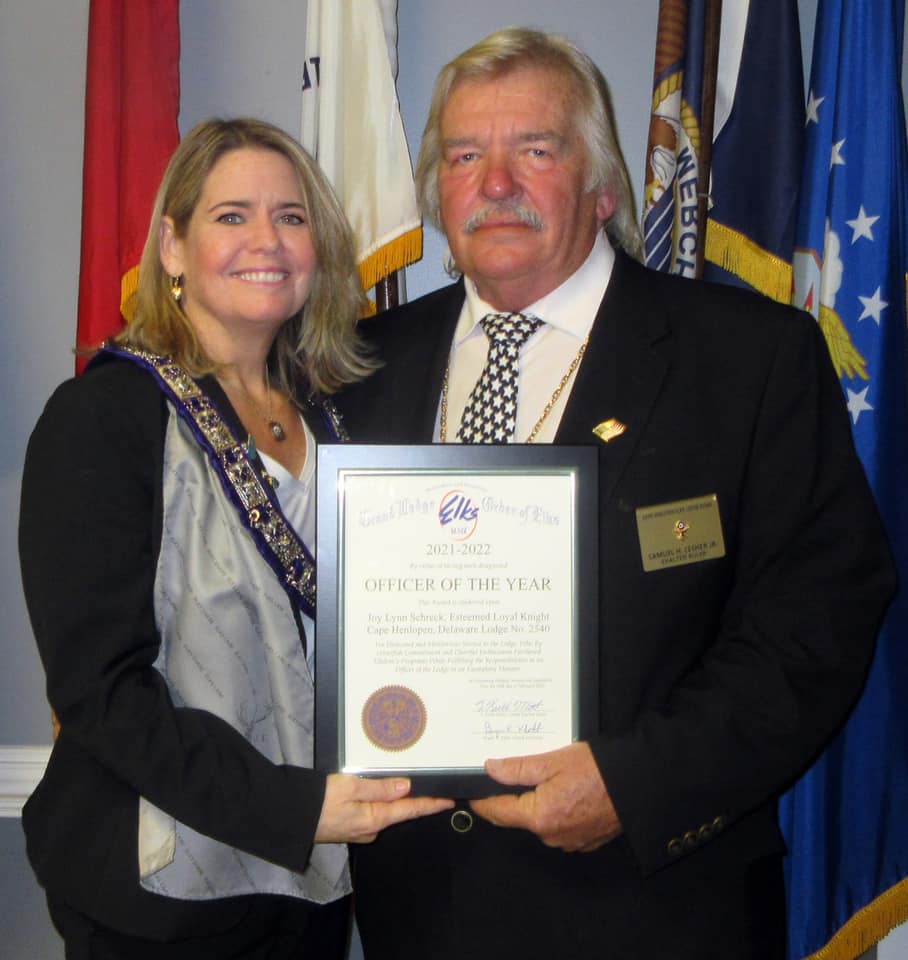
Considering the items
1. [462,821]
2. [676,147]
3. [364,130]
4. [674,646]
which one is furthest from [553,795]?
[364,130]

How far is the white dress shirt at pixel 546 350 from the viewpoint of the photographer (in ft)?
6.32

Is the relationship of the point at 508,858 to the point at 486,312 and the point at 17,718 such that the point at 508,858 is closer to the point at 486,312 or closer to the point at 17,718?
the point at 486,312

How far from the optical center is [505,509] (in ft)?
5.22

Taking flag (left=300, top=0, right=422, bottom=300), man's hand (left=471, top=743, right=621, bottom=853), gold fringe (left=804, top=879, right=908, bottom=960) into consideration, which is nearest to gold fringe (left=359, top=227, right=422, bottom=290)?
flag (left=300, top=0, right=422, bottom=300)

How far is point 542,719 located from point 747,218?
1.48 meters

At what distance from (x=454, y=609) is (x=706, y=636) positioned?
0.48 meters

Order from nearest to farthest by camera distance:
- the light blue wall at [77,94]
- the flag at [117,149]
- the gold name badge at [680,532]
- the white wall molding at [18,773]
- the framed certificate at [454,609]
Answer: the framed certificate at [454,609]
the gold name badge at [680,532]
the flag at [117,149]
the light blue wall at [77,94]
the white wall molding at [18,773]

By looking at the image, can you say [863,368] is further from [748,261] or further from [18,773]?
[18,773]

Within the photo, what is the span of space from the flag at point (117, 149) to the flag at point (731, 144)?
1.26m

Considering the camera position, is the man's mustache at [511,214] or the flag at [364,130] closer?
the man's mustache at [511,214]

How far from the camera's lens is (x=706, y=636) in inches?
70.2

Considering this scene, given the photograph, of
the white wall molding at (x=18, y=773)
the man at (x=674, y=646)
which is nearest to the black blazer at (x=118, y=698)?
the man at (x=674, y=646)

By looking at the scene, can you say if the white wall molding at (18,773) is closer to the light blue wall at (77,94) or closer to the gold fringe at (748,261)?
the light blue wall at (77,94)

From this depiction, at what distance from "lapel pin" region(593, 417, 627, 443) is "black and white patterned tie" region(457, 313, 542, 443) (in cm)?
20
